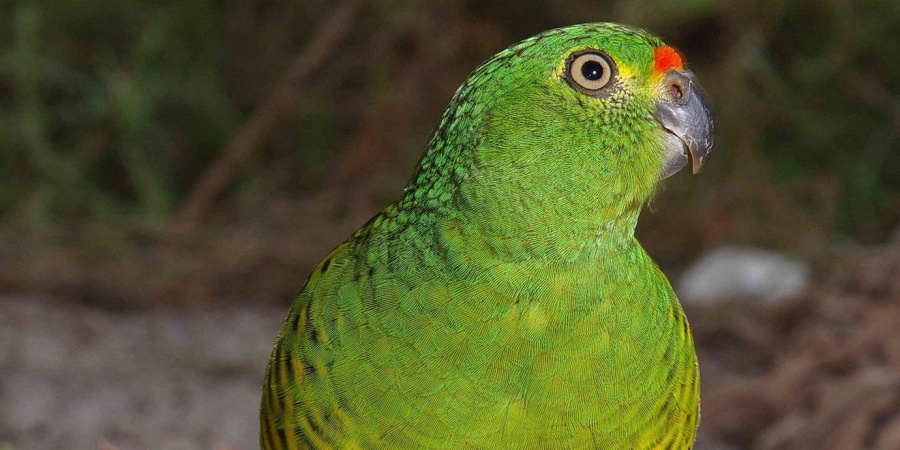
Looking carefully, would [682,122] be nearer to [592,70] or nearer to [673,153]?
[673,153]

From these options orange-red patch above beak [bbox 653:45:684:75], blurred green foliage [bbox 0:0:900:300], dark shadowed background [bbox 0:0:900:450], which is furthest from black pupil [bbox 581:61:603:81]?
blurred green foliage [bbox 0:0:900:300]

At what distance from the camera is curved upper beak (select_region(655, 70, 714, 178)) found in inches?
70.4

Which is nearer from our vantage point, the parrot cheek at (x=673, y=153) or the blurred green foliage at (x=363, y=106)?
the parrot cheek at (x=673, y=153)

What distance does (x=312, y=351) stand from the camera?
5.92ft

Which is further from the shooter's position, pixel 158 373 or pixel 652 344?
pixel 158 373

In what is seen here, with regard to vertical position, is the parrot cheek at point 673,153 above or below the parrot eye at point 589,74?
below

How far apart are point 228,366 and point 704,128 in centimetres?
238

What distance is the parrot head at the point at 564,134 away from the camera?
172 cm

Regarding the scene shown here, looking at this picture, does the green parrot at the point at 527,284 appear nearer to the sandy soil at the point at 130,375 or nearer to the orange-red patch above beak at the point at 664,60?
the orange-red patch above beak at the point at 664,60

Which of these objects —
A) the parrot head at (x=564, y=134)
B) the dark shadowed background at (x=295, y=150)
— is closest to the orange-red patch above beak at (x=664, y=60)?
the parrot head at (x=564, y=134)

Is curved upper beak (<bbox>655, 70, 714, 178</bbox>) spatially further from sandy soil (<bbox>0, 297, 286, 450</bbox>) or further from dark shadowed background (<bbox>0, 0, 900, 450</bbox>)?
dark shadowed background (<bbox>0, 0, 900, 450</bbox>)

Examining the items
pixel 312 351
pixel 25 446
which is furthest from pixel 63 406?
pixel 312 351

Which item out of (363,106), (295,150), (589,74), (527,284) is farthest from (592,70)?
(295,150)

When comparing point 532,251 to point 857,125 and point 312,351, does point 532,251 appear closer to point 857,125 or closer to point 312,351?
point 312,351
